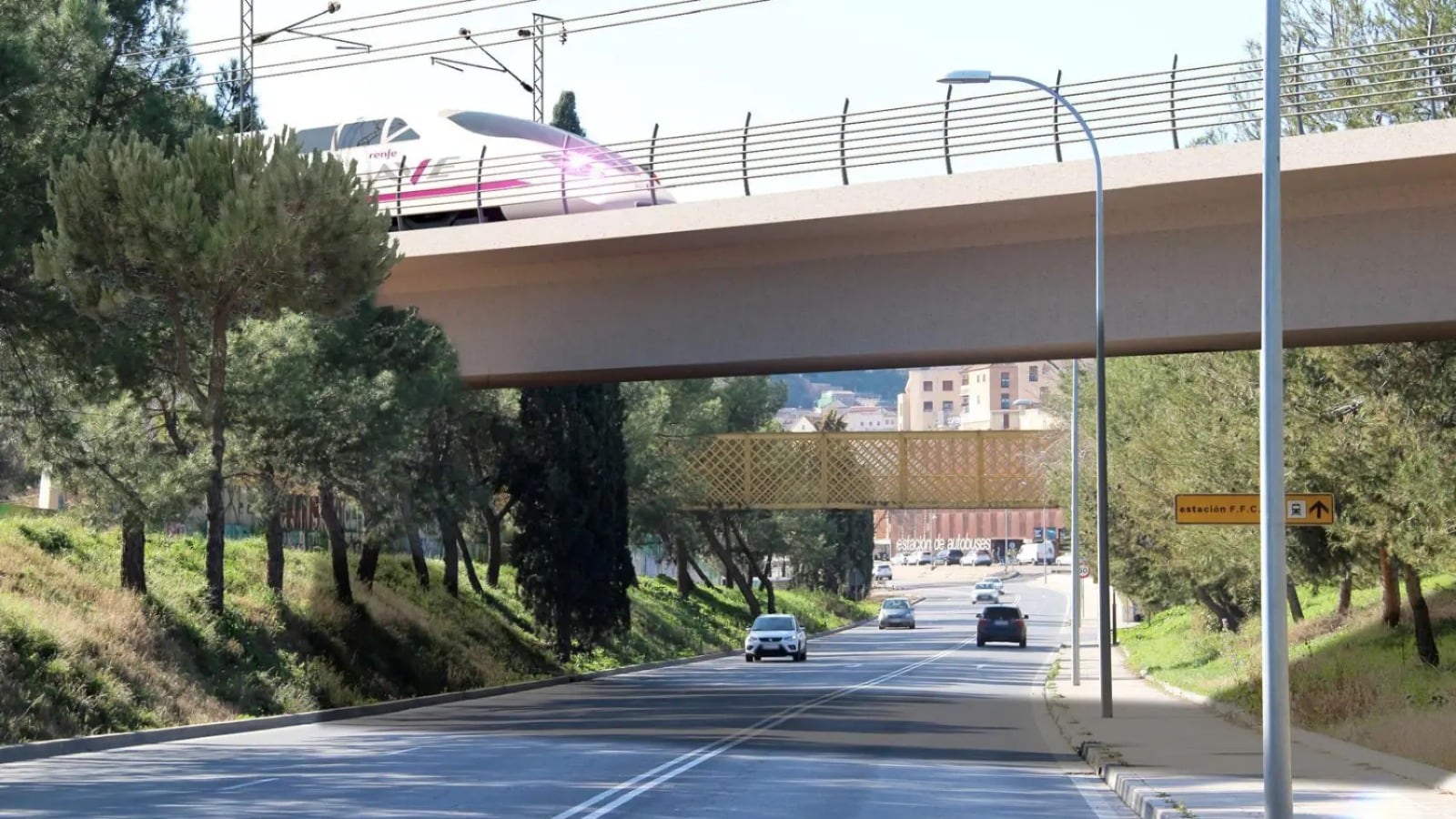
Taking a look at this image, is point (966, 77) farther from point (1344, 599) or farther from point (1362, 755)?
point (1344, 599)

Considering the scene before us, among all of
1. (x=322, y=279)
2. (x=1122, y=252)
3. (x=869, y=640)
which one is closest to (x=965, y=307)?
(x=1122, y=252)

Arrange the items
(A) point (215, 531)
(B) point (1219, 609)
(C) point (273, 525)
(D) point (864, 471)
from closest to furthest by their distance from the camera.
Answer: (A) point (215, 531) < (C) point (273, 525) < (B) point (1219, 609) < (D) point (864, 471)

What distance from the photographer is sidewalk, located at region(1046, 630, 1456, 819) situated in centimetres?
1504

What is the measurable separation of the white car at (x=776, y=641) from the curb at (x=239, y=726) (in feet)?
45.9

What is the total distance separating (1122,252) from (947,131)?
3080 millimetres

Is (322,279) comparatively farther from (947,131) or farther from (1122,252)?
(1122,252)

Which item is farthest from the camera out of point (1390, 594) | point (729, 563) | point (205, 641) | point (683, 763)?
point (729, 563)

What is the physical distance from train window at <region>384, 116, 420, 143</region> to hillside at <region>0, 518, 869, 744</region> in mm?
9810

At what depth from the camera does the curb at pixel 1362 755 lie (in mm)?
17248

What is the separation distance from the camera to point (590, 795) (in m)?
16.6

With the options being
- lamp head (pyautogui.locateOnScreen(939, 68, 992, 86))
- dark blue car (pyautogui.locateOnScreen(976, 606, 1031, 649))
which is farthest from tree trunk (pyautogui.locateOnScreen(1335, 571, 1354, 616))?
dark blue car (pyautogui.locateOnScreen(976, 606, 1031, 649))

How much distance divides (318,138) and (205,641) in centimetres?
1517

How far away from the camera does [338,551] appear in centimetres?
3809

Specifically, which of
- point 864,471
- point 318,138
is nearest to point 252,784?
point 318,138
